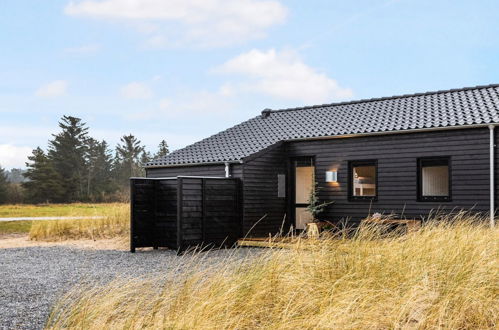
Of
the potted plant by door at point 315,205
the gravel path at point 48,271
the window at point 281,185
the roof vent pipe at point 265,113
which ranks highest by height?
the roof vent pipe at point 265,113

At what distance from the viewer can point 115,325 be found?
375 centimetres

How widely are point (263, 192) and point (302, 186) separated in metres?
1.71

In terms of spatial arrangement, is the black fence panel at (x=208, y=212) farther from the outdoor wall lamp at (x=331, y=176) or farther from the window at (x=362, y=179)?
the window at (x=362, y=179)

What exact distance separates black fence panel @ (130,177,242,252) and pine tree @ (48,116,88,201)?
3281cm

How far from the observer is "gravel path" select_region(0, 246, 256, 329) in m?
5.63

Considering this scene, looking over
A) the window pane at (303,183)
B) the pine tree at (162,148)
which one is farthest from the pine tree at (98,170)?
the window pane at (303,183)

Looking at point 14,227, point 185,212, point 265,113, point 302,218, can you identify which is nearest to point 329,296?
point 185,212

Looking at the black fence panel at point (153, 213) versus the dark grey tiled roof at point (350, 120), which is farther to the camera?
the dark grey tiled roof at point (350, 120)

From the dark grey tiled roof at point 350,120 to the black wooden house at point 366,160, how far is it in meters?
0.03

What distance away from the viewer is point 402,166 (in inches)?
500

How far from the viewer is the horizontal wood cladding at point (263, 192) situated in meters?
13.3

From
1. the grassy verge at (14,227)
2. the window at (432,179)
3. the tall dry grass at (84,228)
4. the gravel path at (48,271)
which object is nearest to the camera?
the gravel path at (48,271)

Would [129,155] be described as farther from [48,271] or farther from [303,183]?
[48,271]

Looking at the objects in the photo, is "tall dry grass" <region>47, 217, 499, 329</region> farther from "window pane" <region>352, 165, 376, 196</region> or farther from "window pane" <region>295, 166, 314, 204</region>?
"window pane" <region>295, 166, 314, 204</region>
